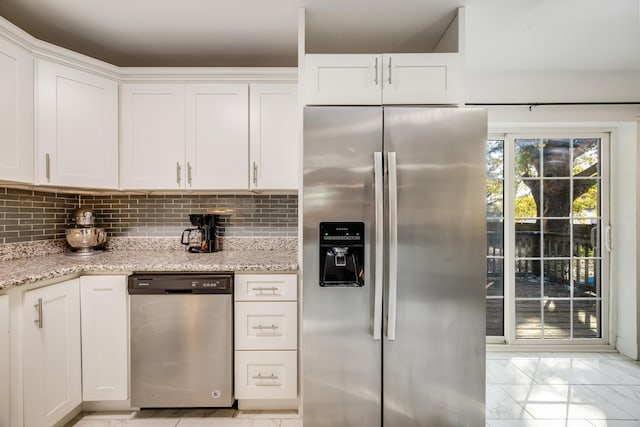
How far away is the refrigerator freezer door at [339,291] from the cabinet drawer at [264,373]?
28cm

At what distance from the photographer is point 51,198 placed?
2.28 m

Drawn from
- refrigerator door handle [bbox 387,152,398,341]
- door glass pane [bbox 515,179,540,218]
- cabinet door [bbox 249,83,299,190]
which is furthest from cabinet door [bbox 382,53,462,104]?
door glass pane [bbox 515,179,540,218]

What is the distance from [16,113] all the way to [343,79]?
1826 mm

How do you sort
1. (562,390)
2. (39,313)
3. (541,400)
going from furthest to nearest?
(562,390), (541,400), (39,313)

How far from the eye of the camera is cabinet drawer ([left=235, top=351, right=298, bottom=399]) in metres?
1.85

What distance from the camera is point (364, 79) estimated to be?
1.75m

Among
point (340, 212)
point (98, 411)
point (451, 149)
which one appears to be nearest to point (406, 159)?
point (451, 149)

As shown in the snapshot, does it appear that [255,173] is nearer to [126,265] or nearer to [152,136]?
[152,136]

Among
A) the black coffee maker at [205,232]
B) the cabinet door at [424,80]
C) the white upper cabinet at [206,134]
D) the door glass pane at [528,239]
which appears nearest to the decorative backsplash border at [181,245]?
the black coffee maker at [205,232]

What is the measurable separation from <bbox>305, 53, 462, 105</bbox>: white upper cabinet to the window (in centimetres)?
153

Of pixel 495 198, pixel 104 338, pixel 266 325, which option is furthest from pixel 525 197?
pixel 104 338

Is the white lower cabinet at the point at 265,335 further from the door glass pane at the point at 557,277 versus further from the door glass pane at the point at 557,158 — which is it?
the door glass pane at the point at 557,158

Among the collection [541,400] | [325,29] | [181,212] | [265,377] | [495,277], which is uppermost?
[325,29]

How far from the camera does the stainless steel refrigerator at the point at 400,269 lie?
1576mm
